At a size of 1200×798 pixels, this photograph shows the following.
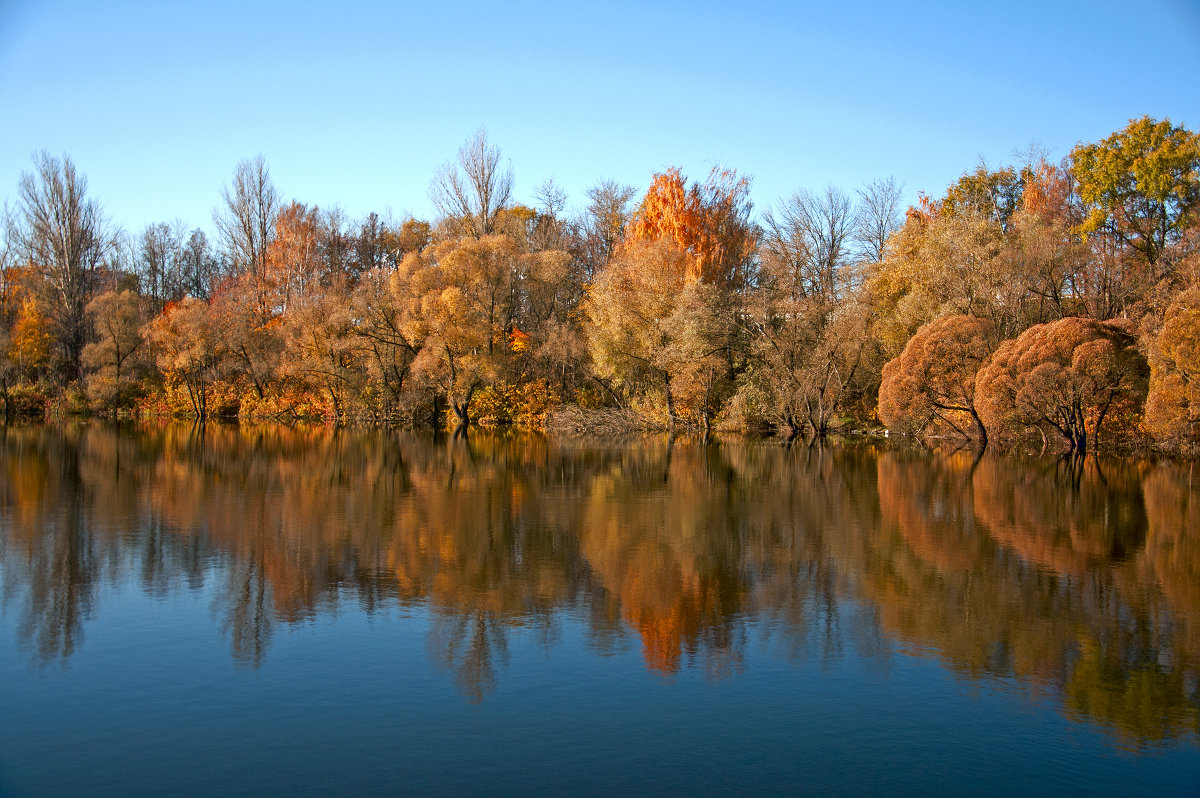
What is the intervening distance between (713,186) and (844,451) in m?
21.7

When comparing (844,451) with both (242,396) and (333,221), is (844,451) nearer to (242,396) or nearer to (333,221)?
(242,396)

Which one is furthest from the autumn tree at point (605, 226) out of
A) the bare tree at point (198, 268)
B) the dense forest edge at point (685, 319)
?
the bare tree at point (198, 268)

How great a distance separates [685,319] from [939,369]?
12.3 m

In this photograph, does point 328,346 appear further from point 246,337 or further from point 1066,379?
point 1066,379

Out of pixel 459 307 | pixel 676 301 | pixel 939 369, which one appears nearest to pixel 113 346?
pixel 459 307

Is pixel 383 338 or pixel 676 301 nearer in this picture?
pixel 676 301

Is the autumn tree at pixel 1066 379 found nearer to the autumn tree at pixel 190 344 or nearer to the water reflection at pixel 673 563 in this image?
the water reflection at pixel 673 563

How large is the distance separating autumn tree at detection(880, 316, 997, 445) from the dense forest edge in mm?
99

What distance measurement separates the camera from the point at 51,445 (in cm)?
3338

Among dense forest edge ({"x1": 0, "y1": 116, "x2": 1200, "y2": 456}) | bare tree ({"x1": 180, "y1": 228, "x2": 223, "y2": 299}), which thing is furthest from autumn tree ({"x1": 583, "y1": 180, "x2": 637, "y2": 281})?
bare tree ({"x1": 180, "y1": 228, "x2": 223, "y2": 299})

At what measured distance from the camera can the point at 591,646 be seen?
9.36 meters

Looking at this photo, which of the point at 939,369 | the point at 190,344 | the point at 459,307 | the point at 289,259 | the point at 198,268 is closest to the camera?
the point at 939,369

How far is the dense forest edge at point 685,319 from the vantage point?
36.7 m

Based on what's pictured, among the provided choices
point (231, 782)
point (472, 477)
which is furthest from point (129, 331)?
point (231, 782)
